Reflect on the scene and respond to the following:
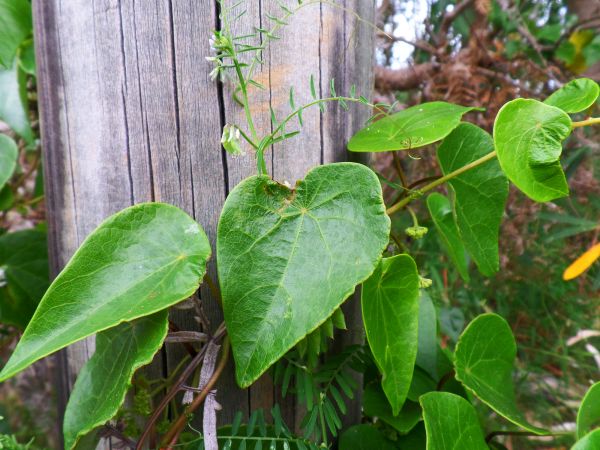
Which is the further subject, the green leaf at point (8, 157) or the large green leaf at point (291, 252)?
the green leaf at point (8, 157)

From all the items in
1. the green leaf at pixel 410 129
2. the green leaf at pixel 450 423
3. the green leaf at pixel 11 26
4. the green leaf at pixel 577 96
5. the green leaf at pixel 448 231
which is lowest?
the green leaf at pixel 450 423

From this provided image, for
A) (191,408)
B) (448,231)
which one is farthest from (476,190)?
(191,408)

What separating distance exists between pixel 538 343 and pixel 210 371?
5.11 feet

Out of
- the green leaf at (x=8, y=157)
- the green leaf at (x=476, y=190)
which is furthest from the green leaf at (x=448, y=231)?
the green leaf at (x=8, y=157)

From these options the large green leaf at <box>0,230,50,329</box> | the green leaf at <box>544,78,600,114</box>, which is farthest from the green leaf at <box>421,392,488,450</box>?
the large green leaf at <box>0,230,50,329</box>

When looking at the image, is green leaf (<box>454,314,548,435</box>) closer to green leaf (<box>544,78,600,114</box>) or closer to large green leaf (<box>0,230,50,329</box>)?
green leaf (<box>544,78,600,114</box>)

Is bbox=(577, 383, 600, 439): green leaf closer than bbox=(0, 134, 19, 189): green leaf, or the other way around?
bbox=(577, 383, 600, 439): green leaf

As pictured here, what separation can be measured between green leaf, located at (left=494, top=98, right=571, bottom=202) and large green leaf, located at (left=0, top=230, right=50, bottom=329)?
0.84 metres

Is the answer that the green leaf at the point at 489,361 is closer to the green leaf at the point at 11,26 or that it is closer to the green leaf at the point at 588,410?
the green leaf at the point at 588,410

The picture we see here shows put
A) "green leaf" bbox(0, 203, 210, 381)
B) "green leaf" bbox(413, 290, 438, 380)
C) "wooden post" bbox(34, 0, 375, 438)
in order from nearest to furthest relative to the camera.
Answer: "green leaf" bbox(0, 203, 210, 381) < "wooden post" bbox(34, 0, 375, 438) < "green leaf" bbox(413, 290, 438, 380)

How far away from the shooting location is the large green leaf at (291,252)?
20.3 inches

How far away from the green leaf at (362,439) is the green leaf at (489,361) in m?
0.17

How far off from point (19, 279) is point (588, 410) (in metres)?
0.96

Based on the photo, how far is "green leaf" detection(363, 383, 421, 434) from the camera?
0.76 meters
